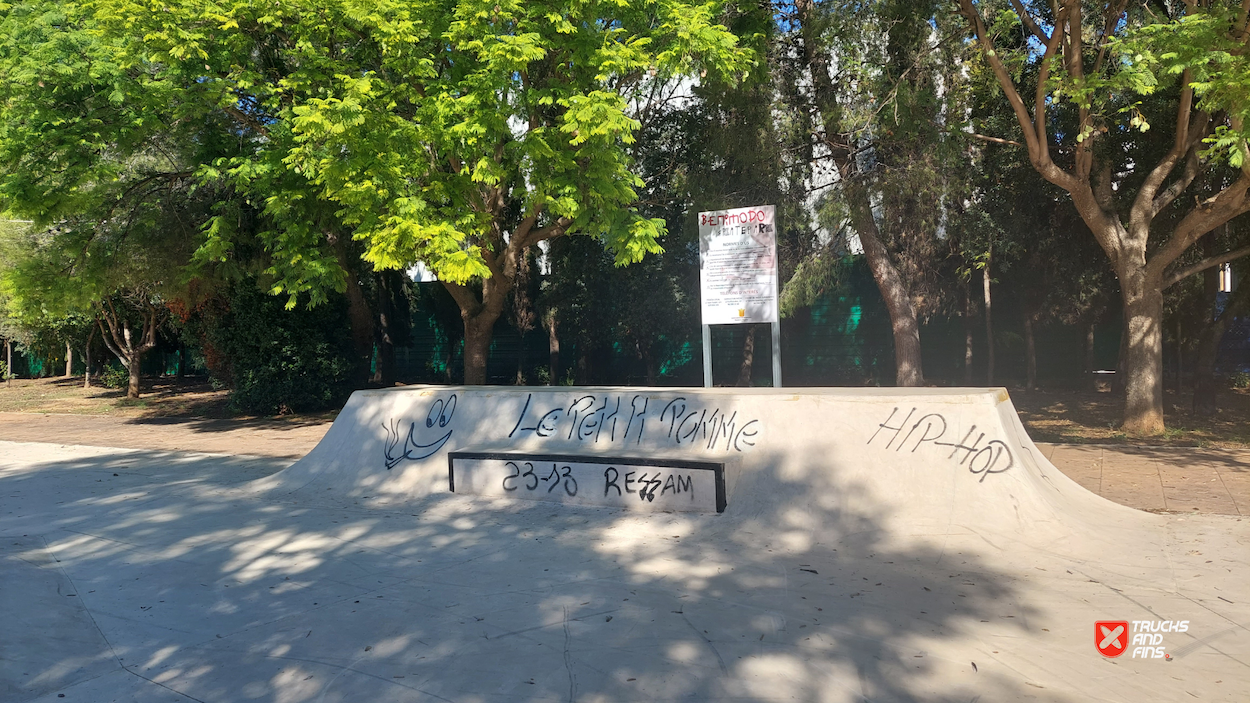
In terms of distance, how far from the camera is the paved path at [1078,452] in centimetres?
774

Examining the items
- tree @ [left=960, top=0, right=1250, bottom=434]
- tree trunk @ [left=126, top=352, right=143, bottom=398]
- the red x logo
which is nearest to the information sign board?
tree @ [left=960, top=0, right=1250, bottom=434]

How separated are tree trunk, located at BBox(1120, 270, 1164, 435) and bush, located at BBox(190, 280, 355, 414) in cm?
1400

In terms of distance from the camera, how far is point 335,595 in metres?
5.39

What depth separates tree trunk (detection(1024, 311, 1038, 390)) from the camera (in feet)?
55.9

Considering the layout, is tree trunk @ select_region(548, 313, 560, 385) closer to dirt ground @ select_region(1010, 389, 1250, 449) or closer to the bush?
the bush

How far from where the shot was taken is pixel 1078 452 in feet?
33.9

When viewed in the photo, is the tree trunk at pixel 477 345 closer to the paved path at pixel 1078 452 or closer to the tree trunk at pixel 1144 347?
the paved path at pixel 1078 452

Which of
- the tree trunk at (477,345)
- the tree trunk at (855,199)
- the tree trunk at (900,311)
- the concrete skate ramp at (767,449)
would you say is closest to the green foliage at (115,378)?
the tree trunk at (477,345)

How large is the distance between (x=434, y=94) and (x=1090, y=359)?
1396 centimetres

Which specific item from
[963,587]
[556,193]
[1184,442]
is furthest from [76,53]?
[1184,442]

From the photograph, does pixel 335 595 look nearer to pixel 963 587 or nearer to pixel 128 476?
pixel 963 587

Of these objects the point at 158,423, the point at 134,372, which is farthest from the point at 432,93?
the point at 134,372

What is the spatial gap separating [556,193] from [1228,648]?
927 cm

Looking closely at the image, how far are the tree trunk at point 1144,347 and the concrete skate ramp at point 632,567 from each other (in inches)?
210
